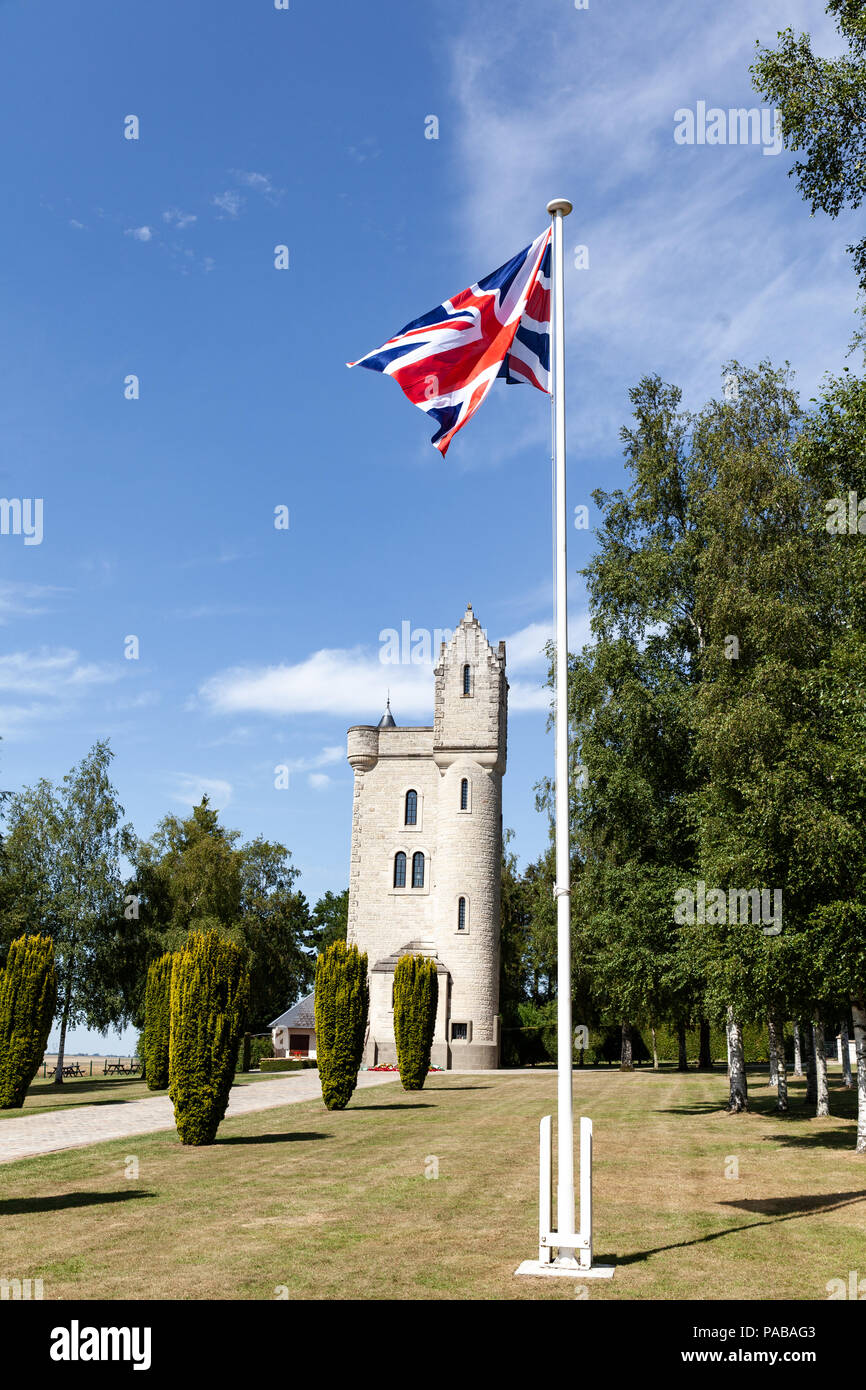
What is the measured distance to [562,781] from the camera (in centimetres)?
998

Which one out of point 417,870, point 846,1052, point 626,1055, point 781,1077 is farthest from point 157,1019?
point 846,1052

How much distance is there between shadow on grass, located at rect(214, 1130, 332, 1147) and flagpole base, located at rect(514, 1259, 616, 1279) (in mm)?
11114

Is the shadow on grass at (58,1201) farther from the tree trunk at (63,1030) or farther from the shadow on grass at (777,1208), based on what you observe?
the tree trunk at (63,1030)

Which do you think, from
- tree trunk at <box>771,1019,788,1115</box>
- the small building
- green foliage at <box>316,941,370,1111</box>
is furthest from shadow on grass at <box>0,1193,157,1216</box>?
the small building

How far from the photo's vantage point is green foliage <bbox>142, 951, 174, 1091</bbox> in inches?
1245

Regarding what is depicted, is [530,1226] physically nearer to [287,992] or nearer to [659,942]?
[659,942]

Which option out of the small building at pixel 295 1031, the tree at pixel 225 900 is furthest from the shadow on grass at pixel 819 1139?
the small building at pixel 295 1031

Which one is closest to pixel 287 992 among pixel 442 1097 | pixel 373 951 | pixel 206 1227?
pixel 373 951

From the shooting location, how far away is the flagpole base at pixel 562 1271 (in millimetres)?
8672

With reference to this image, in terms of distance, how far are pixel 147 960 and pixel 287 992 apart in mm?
19867

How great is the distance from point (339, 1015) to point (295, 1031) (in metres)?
33.1

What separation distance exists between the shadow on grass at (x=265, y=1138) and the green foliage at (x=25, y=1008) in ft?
28.1

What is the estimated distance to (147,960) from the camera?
151 ft

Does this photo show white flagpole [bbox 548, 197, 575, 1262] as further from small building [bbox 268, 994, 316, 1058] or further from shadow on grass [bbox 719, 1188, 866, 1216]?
small building [bbox 268, 994, 316, 1058]
